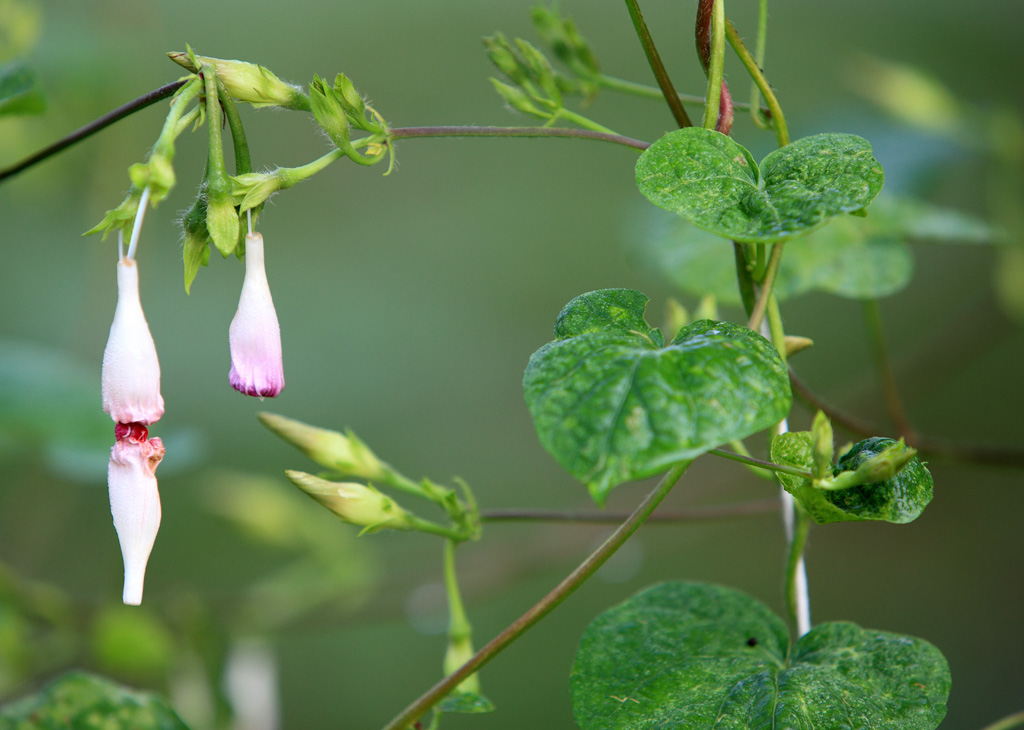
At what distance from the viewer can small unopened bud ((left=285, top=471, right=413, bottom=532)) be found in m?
0.34

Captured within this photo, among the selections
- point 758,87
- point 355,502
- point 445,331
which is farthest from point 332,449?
point 445,331

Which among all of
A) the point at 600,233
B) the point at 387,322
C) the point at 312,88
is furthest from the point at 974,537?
the point at 312,88

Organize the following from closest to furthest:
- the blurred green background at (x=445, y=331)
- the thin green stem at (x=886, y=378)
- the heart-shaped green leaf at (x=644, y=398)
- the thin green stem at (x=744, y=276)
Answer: the heart-shaped green leaf at (x=644, y=398)
the thin green stem at (x=744, y=276)
the thin green stem at (x=886, y=378)
the blurred green background at (x=445, y=331)

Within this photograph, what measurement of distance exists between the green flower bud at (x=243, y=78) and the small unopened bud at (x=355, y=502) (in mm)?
144

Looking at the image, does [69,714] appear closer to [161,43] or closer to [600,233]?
[600,233]

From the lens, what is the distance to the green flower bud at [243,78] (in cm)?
27

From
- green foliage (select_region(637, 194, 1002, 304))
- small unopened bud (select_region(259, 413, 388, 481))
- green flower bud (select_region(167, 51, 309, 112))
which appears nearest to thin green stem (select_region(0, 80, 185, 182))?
green flower bud (select_region(167, 51, 309, 112))

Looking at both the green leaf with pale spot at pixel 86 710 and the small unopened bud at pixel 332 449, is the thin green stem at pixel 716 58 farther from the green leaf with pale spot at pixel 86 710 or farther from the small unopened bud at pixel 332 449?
the green leaf with pale spot at pixel 86 710

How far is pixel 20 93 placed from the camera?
0.34 m

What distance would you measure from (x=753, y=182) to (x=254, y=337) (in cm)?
18

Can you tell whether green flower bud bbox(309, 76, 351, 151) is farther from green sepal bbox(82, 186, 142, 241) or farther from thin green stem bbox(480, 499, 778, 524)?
thin green stem bbox(480, 499, 778, 524)

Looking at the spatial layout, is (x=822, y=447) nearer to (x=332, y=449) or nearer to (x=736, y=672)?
(x=736, y=672)

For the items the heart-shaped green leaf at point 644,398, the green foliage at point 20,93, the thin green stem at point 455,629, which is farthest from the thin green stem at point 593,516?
the green foliage at point 20,93

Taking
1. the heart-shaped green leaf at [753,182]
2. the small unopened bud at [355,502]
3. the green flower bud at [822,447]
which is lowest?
the green flower bud at [822,447]
